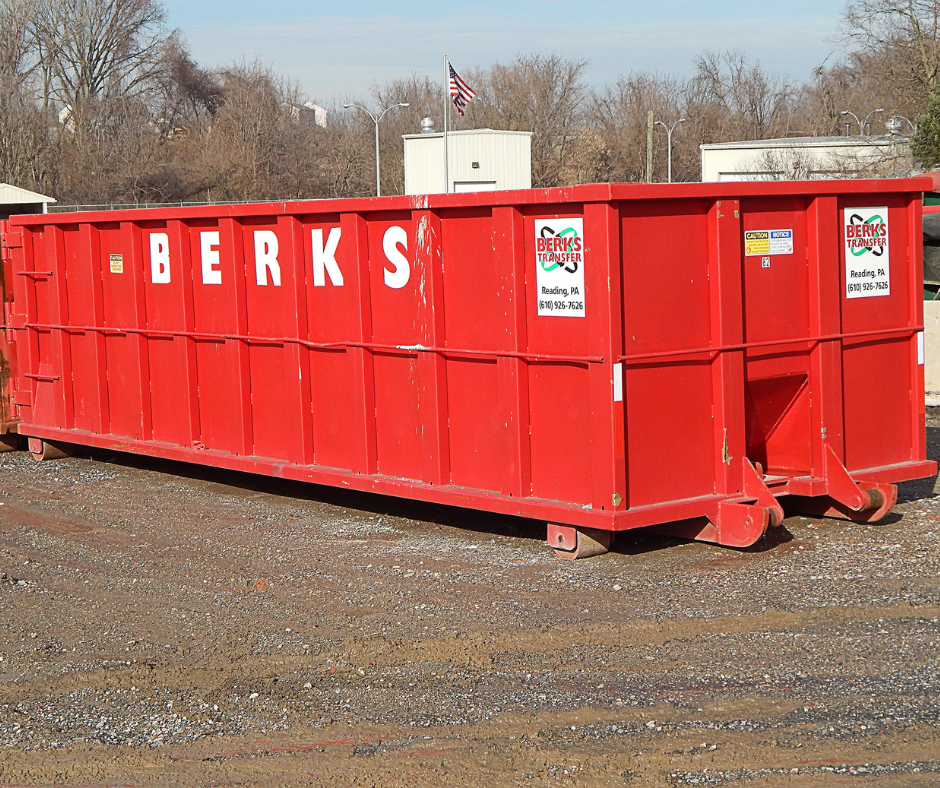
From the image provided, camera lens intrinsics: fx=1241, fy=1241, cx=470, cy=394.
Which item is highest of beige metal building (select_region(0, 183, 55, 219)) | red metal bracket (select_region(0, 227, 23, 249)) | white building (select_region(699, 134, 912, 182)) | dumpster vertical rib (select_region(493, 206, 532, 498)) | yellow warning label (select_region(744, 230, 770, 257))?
white building (select_region(699, 134, 912, 182))

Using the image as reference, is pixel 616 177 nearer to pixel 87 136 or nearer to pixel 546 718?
pixel 87 136

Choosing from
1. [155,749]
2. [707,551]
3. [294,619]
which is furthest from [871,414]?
[155,749]

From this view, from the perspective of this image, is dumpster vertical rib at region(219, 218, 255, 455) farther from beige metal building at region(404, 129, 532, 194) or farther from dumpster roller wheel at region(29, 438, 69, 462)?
beige metal building at region(404, 129, 532, 194)

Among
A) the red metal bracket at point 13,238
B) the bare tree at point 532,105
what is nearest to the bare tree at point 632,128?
the bare tree at point 532,105

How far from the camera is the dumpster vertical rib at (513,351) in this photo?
7641 mm

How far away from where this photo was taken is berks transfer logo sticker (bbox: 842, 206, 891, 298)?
27.0ft

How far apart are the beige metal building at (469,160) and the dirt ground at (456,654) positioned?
125 feet

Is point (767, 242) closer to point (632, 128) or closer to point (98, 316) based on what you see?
point (98, 316)

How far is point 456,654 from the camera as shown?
19.1 ft

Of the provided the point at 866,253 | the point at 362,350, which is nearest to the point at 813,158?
the point at 866,253

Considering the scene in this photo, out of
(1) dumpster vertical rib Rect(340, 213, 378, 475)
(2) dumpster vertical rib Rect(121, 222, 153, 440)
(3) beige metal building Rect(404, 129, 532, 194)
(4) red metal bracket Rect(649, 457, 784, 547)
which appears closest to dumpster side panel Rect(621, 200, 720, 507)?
(4) red metal bracket Rect(649, 457, 784, 547)

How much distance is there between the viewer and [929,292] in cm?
1555

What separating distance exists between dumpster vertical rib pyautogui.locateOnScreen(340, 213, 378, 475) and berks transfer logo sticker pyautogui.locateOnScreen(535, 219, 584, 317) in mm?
1512

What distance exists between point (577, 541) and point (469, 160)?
39862 mm
